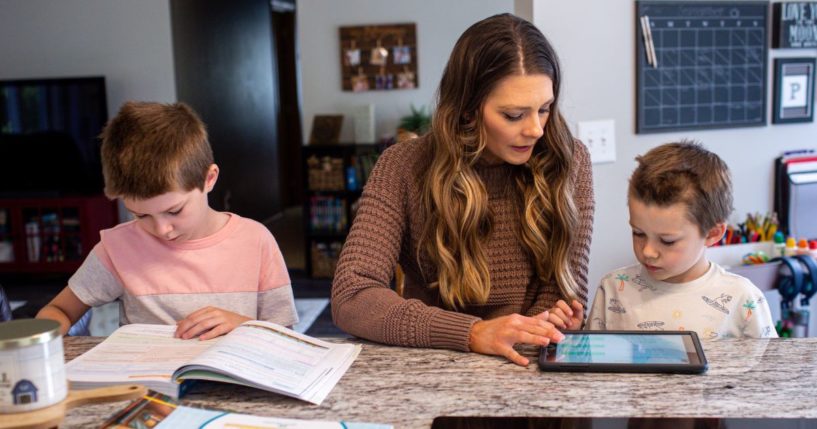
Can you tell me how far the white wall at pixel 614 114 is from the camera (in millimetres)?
2320

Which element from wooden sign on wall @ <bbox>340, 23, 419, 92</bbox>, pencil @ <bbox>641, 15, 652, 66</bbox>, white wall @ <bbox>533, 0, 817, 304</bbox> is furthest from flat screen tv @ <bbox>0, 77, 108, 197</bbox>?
pencil @ <bbox>641, 15, 652, 66</bbox>

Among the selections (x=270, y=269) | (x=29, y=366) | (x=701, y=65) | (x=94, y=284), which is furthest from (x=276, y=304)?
A: (x=701, y=65)

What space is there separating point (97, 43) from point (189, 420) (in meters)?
5.40

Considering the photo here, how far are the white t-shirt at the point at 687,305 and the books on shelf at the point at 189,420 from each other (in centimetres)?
80

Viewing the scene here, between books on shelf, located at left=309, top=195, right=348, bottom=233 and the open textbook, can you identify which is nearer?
the open textbook

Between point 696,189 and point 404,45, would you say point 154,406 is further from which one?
point 404,45

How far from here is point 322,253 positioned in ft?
19.1

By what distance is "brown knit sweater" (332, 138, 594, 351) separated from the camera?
1.49m

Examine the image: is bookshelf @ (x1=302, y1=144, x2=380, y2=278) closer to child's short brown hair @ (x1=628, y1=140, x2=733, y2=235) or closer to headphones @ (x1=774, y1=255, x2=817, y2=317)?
headphones @ (x1=774, y1=255, x2=817, y2=317)

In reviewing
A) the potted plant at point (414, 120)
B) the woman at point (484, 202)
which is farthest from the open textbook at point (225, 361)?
the potted plant at point (414, 120)

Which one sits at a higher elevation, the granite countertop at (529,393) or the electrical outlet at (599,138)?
the electrical outlet at (599,138)

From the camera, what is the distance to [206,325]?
4.50ft

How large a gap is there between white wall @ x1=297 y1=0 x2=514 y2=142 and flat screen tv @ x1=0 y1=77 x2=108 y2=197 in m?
1.56

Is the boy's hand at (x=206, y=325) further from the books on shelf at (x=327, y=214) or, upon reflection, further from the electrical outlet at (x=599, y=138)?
the books on shelf at (x=327, y=214)
